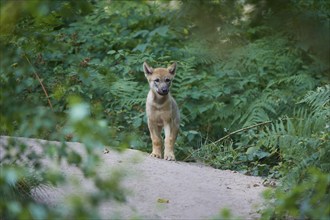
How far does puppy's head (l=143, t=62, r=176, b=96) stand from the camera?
31.5 ft

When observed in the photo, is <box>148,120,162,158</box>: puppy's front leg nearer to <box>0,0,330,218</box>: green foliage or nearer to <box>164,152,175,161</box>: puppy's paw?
<box>164,152,175,161</box>: puppy's paw

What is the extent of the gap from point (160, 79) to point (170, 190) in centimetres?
289

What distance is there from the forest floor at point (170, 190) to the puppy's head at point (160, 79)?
3.73 feet

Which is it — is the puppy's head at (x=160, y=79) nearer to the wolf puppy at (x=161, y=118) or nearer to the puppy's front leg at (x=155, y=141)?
the wolf puppy at (x=161, y=118)

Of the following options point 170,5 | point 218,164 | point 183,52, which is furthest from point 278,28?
point 183,52

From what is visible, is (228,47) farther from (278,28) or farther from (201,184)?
(201,184)

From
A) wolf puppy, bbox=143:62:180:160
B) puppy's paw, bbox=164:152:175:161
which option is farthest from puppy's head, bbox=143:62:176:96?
puppy's paw, bbox=164:152:175:161

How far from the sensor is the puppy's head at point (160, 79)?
959 centimetres

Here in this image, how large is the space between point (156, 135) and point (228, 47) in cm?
535

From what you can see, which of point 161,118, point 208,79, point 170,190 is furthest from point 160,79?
point 170,190

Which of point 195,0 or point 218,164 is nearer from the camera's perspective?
point 195,0

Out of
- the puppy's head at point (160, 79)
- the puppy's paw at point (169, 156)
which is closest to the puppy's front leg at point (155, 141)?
the puppy's paw at point (169, 156)

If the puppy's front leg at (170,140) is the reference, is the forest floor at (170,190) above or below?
above

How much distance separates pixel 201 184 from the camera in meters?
7.68
